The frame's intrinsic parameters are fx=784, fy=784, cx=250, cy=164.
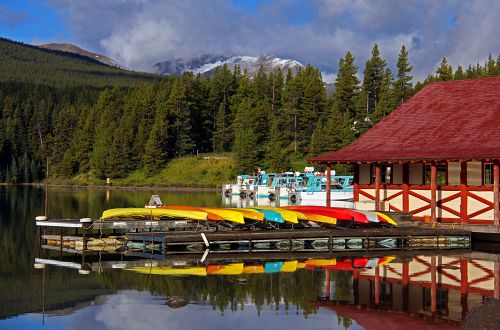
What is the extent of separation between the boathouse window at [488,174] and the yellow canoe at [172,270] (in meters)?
15.2

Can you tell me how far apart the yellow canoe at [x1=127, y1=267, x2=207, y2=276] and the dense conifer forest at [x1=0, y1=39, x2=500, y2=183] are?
2546 inches

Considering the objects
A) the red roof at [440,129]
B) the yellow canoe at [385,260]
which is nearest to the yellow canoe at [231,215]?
the yellow canoe at [385,260]

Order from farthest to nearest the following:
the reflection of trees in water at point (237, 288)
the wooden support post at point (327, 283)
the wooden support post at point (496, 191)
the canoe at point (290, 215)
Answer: the wooden support post at point (496, 191) < the canoe at point (290, 215) < the wooden support post at point (327, 283) < the reflection of trees in water at point (237, 288)

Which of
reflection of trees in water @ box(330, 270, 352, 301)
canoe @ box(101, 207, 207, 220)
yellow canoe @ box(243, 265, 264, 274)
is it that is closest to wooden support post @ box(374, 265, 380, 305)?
reflection of trees in water @ box(330, 270, 352, 301)

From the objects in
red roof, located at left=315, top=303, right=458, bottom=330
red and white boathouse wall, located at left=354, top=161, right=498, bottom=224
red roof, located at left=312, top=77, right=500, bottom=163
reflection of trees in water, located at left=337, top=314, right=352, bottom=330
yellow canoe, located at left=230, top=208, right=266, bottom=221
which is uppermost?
red roof, located at left=312, top=77, right=500, bottom=163

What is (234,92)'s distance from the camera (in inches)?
4737

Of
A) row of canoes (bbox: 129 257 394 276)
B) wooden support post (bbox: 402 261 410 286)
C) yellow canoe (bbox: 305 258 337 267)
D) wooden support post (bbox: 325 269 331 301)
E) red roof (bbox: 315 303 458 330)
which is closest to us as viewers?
red roof (bbox: 315 303 458 330)

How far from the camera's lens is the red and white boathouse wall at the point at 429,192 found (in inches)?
1300

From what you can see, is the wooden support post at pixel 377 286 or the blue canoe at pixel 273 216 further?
the blue canoe at pixel 273 216

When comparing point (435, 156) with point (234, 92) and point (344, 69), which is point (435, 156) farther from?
point (234, 92)

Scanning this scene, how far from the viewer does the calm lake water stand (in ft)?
54.6

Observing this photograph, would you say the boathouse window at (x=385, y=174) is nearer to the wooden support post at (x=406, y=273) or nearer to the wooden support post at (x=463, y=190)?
the wooden support post at (x=463, y=190)

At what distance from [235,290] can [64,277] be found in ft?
17.4

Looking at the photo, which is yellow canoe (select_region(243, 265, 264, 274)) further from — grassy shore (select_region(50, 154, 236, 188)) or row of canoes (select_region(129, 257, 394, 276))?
grassy shore (select_region(50, 154, 236, 188))
